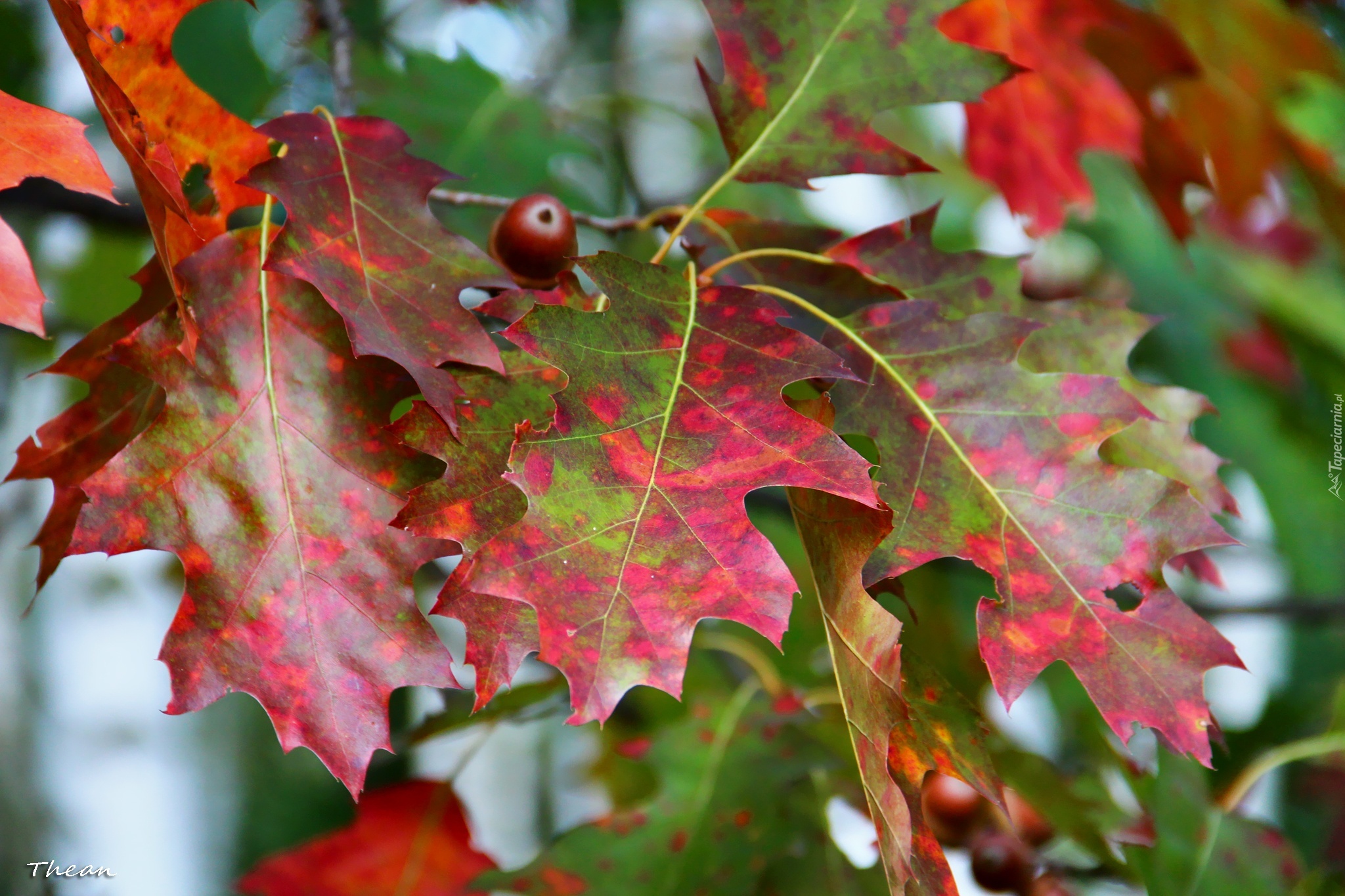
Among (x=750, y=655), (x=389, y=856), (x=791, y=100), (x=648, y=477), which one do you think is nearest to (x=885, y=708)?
(x=648, y=477)

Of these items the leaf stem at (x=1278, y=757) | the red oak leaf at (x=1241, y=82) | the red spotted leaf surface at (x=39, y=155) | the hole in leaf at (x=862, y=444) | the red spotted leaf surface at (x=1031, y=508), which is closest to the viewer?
the red spotted leaf surface at (x=39, y=155)

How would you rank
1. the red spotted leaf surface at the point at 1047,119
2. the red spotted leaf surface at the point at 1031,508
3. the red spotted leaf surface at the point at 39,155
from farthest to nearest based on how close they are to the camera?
the red spotted leaf surface at the point at 1047,119
the red spotted leaf surface at the point at 1031,508
the red spotted leaf surface at the point at 39,155

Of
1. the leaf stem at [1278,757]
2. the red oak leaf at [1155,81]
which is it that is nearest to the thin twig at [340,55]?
the red oak leaf at [1155,81]

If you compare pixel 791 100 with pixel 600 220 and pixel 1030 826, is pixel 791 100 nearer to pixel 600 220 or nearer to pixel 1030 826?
pixel 600 220

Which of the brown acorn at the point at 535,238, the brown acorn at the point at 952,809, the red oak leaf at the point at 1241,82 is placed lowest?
the brown acorn at the point at 952,809

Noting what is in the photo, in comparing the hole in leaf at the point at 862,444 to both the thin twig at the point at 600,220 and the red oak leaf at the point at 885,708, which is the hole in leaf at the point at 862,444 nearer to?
the red oak leaf at the point at 885,708

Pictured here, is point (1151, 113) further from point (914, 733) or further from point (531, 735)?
point (531, 735)

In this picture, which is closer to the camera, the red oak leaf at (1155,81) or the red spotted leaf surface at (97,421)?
the red spotted leaf surface at (97,421)

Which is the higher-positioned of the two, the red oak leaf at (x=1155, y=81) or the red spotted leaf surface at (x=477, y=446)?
the red spotted leaf surface at (x=477, y=446)
